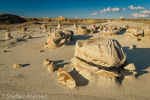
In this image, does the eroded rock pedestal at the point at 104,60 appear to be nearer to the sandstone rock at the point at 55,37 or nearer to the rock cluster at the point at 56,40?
the rock cluster at the point at 56,40

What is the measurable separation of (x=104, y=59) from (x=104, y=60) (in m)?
0.03

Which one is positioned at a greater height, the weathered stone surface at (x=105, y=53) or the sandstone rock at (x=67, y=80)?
the weathered stone surface at (x=105, y=53)

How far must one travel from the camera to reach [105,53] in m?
2.90

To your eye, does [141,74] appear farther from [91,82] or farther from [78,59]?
[78,59]

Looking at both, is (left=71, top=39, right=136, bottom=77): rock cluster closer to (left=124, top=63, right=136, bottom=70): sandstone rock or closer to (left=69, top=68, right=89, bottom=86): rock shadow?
(left=124, top=63, right=136, bottom=70): sandstone rock

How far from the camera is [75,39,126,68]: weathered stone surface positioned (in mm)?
2883

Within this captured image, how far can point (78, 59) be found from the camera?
342cm

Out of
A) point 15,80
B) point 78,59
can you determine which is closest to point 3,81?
point 15,80

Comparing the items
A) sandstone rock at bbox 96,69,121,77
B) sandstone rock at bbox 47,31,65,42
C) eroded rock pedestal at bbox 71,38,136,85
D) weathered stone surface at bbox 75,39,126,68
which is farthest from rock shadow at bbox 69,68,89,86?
sandstone rock at bbox 47,31,65,42

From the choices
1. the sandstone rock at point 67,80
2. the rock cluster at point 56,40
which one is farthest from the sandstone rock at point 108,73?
the rock cluster at point 56,40

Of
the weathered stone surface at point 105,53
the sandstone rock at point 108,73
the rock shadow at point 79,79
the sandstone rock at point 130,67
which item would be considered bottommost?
the rock shadow at point 79,79

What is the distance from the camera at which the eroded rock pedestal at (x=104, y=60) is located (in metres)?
2.90

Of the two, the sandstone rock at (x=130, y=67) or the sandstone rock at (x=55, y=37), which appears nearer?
the sandstone rock at (x=130, y=67)

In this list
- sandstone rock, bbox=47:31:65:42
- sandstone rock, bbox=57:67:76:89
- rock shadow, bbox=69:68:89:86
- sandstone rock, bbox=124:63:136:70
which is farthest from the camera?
sandstone rock, bbox=47:31:65:42
